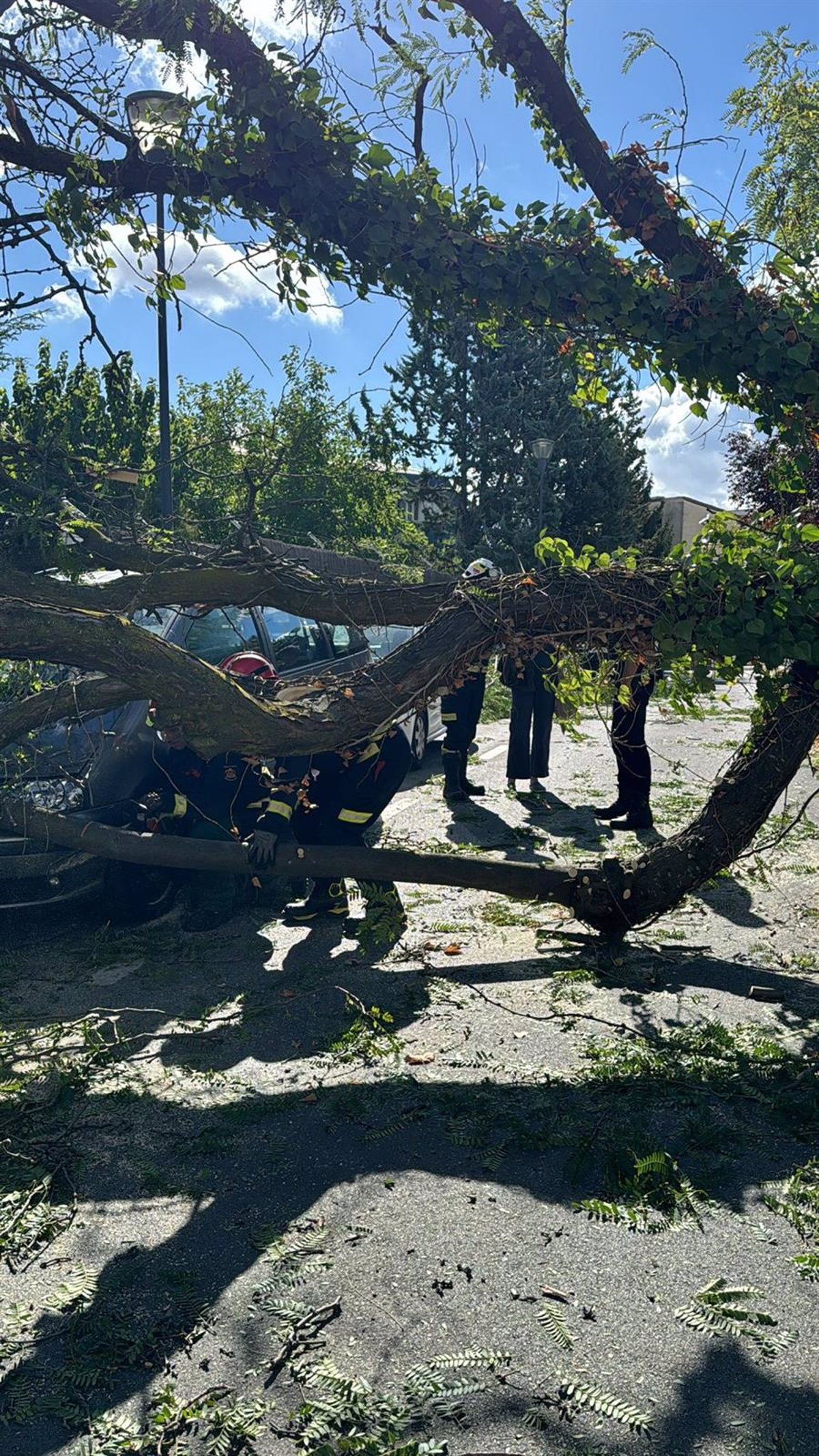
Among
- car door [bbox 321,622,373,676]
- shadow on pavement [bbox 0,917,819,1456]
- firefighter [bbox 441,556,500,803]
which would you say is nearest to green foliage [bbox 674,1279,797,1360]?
shadow on pavement [bbox 0,917,819,1456]

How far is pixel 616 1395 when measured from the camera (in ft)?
8.39

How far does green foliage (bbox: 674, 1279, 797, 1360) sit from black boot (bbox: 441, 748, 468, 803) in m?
7.37

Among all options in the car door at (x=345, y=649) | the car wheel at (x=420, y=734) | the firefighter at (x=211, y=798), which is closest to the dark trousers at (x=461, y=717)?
the car wheel at (x=420, y=734)

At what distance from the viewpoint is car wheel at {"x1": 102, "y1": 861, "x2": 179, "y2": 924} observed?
633cm

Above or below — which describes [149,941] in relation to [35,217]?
below

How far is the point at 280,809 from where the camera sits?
6281 mm

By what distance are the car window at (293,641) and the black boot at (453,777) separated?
182 cm

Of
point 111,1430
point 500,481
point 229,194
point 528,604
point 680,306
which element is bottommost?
point 111,1430

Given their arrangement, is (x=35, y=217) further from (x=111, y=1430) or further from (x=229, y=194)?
(x=111, y=1430)

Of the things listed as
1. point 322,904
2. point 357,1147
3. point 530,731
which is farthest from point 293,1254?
point 530,731

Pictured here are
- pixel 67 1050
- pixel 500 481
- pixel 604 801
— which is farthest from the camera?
pixel 500 481

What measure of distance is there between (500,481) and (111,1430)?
36.3m

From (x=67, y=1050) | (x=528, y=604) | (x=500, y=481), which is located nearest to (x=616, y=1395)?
(x=67, y=1050)

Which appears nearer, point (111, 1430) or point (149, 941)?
point (111, 1430)
